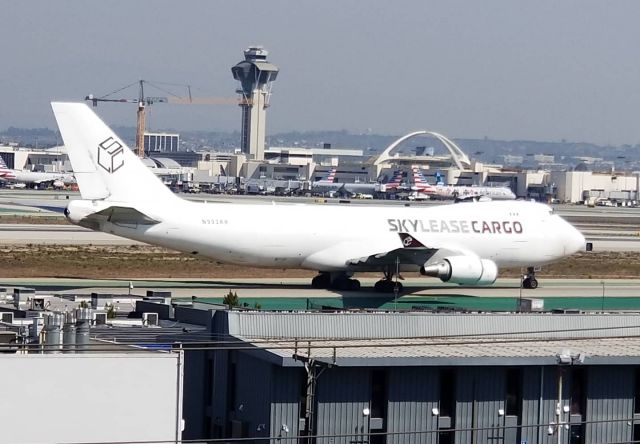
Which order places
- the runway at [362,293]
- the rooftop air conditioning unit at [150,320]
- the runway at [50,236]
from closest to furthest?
1. the rooftop air conditioning unit at [150,320]
2. the runway at [362,293]
3. the runway at [50,236]

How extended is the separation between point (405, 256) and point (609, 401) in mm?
30052

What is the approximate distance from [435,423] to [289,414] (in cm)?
364

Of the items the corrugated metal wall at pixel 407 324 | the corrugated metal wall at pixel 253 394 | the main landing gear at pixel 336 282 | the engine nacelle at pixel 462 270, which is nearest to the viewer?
the corrugated metal wall at pixel 253 394

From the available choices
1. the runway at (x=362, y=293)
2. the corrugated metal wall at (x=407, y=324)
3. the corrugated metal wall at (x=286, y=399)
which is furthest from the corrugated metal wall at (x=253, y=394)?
the runway at (x=362, y=293)

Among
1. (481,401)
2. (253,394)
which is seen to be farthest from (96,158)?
(481,401)

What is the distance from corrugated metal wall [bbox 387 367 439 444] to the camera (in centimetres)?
3422

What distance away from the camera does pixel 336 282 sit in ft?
224

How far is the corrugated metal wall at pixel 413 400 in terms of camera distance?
34222 mm

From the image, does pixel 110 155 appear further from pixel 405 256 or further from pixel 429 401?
pixel 429 401

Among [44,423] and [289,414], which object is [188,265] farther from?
[44,423]

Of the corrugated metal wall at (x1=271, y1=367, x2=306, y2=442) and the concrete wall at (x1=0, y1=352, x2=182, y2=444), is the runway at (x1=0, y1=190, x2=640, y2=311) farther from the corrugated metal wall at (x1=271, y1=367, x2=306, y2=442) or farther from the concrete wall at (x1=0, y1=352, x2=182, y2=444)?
the concrete wall at (x1=0, y1=352, x2=182, y2=444)

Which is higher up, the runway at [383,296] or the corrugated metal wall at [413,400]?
the runway at [383,296]

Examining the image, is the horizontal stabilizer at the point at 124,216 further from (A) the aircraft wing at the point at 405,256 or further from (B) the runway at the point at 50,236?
(B) the runway at the point at 50,236

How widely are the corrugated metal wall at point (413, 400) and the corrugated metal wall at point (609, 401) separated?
13.4ft
